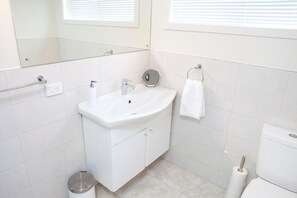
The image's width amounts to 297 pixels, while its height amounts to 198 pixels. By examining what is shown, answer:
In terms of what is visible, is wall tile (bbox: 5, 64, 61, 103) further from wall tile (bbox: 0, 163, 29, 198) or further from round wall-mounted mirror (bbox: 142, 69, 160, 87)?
round wall-mounted mirror (bbox: 142, 69, 160, 87)

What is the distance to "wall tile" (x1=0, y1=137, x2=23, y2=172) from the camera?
1.26 meters

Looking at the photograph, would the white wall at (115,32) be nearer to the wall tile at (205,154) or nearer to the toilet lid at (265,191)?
the wall tile at (205,154)

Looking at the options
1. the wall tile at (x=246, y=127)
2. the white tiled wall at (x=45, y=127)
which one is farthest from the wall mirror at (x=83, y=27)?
the wall tile at (x=246, y=127)

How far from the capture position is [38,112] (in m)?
1.37

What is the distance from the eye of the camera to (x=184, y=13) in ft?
5.83

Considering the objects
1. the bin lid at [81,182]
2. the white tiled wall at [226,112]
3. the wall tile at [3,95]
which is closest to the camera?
the wall tile at [3,95]

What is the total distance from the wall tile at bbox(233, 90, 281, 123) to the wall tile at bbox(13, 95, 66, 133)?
4.50 ft

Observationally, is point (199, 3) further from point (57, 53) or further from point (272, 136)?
point (57, 53)

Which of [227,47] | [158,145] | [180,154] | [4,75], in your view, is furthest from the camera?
[180,154]

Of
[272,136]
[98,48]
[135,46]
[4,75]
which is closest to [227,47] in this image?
[272,136]

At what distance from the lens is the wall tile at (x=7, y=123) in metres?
1.21

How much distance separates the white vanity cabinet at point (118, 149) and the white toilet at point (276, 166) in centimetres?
83

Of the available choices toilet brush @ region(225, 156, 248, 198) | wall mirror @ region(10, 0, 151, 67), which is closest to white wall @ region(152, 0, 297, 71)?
wall mirror @ region(10, 0, 151, 67)

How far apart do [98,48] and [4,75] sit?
1.04 metres
